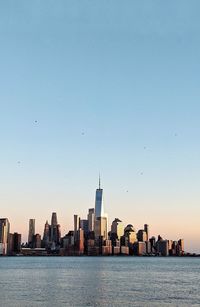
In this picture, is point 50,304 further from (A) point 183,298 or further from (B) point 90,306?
(A) point 183,298

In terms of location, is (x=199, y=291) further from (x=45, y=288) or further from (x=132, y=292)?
(x=45, y=288)

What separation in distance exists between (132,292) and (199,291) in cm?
1640

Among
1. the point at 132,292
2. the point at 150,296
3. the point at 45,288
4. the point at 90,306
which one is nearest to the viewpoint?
the point at 90,306

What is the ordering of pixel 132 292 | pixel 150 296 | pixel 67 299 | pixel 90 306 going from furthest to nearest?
1. pixel 132 292
2. pixel 150 296
3. pixel 67 299
4. pixel 90 306

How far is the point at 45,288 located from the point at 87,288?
9838 mm

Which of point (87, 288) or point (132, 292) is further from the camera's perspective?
point (87, 288)

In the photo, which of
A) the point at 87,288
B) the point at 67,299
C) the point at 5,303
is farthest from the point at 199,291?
→ the point at 5,303

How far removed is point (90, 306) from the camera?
3162 inches

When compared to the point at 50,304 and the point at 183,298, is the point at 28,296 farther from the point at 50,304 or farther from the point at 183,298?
the point at 183,298

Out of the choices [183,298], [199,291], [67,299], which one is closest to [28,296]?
[67,299]

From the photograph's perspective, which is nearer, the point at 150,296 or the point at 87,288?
the point at 150,296

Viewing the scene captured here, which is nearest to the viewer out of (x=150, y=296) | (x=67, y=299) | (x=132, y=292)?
(x=67, y=299)

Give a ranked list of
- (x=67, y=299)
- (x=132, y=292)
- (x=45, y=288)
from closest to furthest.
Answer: (x=67, y=299)
(x=132, y=292)
(x=45, y=288)

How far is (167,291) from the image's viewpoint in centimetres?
10619
